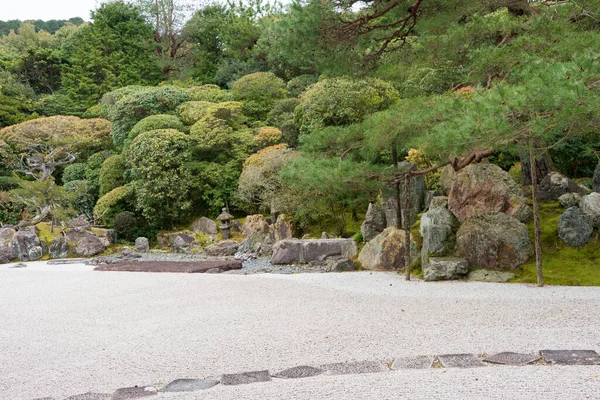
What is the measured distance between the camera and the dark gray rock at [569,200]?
7343 mm

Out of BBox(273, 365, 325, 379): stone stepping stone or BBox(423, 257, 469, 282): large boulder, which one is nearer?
BBox(273, 365, 325, 379): stone stepping stone

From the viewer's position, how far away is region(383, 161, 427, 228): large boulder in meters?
8.88

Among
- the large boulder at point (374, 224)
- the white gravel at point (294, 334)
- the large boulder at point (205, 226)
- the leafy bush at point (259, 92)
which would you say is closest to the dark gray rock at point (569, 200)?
the white gravel at point (294, 334)

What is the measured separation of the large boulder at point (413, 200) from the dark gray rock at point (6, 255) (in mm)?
10078

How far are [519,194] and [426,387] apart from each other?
537 cm

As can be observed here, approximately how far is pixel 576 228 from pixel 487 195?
4.08ft

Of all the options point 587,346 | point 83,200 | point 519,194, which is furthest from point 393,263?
point 83,200

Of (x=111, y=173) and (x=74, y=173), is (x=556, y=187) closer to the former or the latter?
(x=111, y=173)

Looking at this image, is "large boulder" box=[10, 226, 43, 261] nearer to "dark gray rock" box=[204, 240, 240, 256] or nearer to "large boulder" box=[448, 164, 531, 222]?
"dark gray rock" box=[204, 240, 240, 256]

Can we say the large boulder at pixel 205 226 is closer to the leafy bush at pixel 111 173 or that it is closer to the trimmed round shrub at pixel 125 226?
the trimmed round shrub at pixel 125 226

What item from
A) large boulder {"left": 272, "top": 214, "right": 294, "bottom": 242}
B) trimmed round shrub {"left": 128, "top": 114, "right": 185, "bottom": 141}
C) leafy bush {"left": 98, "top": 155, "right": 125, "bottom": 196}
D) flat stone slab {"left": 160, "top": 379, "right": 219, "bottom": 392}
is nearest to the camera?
flat stone slab {"left": 160, "top": 379, "right": 219, "bottom": 392}

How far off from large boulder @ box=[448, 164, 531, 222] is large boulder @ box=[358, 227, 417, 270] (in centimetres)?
94

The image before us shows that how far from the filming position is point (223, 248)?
516 inches

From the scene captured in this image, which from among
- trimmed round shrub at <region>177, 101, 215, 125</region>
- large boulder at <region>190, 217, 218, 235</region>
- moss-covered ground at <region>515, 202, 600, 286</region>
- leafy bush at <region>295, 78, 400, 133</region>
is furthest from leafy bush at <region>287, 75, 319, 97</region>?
moss-covered ground at <region>515, 202, 600, 286</region>
